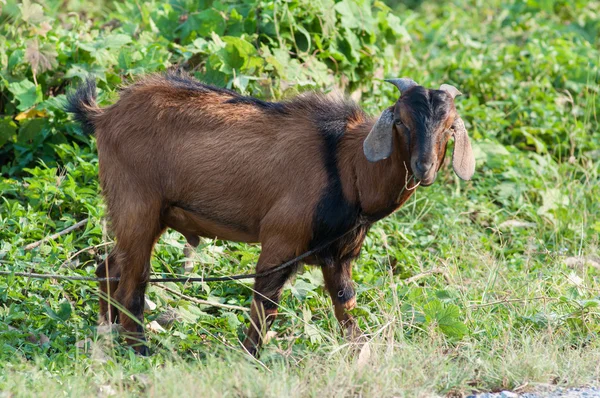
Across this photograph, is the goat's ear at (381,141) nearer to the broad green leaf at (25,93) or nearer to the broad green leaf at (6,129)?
the broad green leaf at (25,93)

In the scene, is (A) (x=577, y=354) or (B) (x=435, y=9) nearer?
(A) (x=577, y=354)

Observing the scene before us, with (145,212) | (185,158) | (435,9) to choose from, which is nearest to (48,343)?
(145,212)

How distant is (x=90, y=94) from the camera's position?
5.57 meters

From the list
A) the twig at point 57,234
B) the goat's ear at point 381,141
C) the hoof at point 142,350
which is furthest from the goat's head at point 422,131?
the twig at point 57,234

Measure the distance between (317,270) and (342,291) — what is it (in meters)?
0.71

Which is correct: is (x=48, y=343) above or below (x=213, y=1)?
below

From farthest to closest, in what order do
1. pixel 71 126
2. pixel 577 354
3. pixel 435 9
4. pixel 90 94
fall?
pixel 435 9
pixel 71 126
pixel 90 94
pixel 577 354

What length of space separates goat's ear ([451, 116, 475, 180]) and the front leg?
91 centimetres

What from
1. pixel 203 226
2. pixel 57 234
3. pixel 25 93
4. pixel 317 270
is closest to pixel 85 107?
pixel 57 234

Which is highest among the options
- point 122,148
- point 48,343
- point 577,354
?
point 122,148

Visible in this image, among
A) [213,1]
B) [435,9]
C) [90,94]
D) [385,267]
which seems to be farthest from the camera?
[435,9]

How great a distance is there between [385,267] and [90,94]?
228 cm

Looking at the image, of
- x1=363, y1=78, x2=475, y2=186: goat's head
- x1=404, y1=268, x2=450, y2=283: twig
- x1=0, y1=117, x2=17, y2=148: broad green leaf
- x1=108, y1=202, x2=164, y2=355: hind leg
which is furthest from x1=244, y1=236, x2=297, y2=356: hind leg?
x1=0, y1=117, x2=17, y2=148: broad green leaf

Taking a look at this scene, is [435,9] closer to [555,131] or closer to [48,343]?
[555,131]
